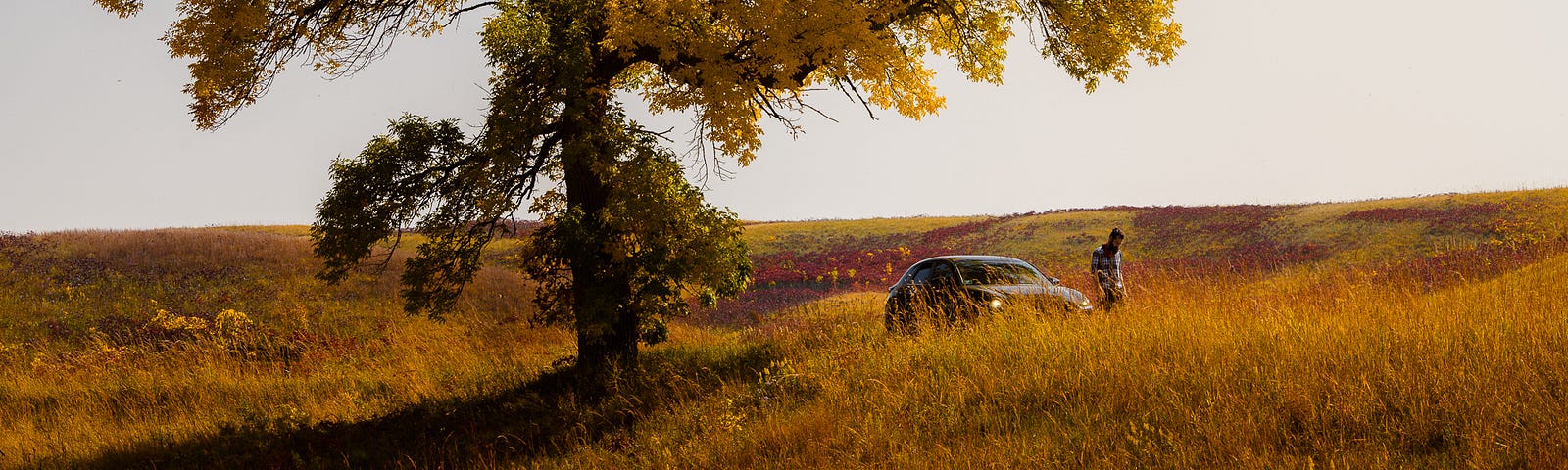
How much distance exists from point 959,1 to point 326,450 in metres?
11.6

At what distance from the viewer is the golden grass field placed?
6660 mm

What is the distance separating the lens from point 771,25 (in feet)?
36.1

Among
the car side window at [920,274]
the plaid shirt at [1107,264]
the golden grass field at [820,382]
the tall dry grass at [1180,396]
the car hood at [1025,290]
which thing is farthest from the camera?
the car side window at [920,274]

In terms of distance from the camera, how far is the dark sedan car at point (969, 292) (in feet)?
40.2

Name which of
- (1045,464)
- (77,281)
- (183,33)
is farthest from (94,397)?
(1045,464)

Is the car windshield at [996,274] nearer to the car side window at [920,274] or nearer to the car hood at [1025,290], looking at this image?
the car hood at [1025,290]

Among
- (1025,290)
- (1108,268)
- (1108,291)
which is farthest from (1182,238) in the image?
(1025,290)

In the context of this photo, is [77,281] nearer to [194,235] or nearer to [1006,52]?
[194,235]

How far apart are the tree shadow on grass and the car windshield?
3579 mm

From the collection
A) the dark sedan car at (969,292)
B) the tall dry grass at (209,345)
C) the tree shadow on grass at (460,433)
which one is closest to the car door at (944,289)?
the dark sedan car at (969,292)

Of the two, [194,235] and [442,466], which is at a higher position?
[194,235]

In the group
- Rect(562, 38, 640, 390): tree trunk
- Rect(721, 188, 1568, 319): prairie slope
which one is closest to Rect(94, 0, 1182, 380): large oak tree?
Rect(562, 38, 640, 390): tree trunk

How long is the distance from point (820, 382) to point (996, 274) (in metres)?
5.51

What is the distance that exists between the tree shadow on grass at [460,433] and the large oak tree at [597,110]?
1.07 metres
